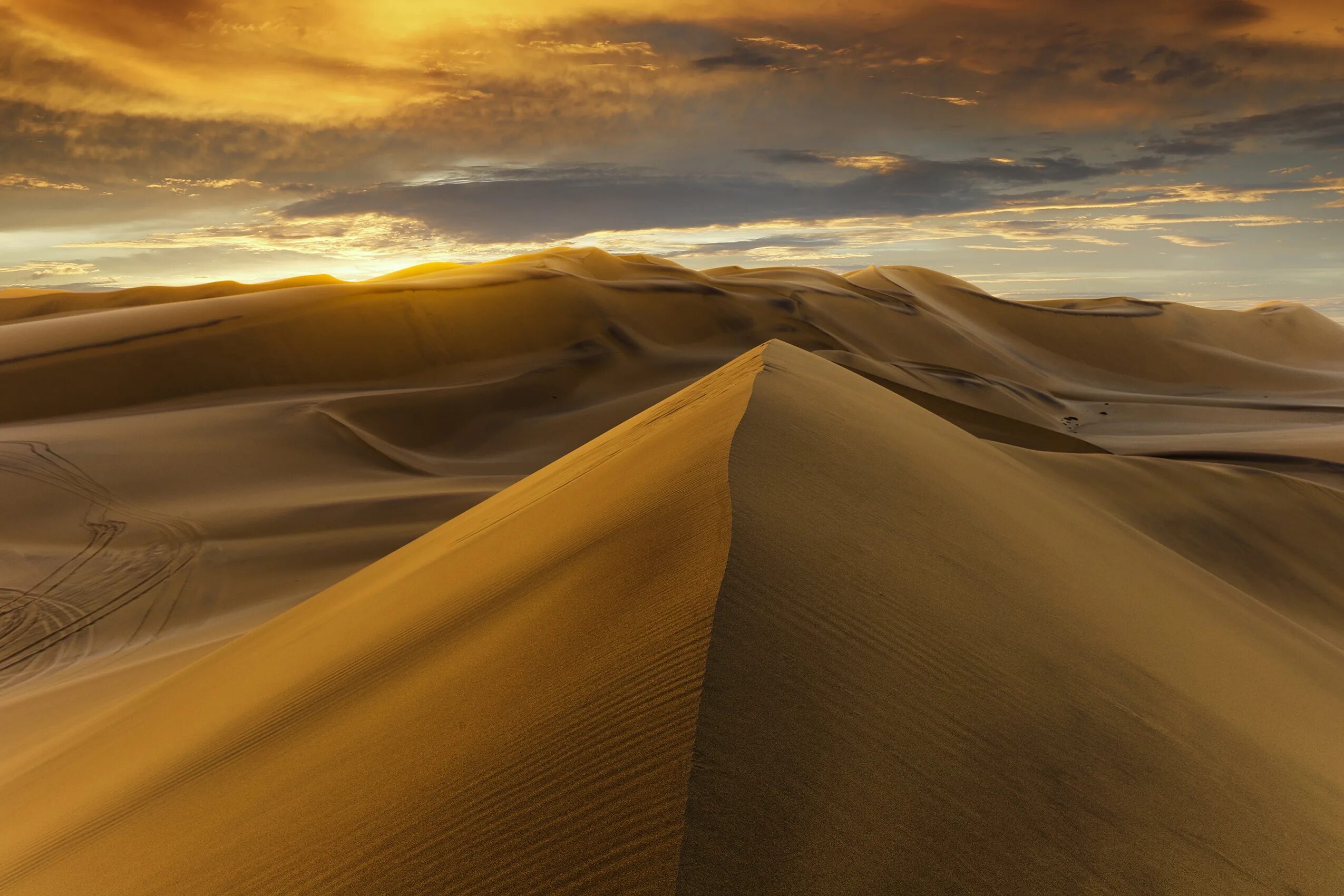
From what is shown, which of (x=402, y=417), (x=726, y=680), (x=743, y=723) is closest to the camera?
(x=743, y=723)

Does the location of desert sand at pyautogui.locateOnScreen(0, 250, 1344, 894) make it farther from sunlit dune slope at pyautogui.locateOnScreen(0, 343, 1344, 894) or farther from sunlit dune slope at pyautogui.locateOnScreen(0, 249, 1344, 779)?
sunlit dune slope at pyautogui.locateOnScreen(0, 249, 1344, 779)

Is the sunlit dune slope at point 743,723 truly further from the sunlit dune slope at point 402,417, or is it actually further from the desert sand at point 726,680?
the sunlit dune slope at point 402,417

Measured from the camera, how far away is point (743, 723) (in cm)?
229

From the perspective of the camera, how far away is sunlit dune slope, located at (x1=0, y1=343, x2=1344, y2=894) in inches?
85.9

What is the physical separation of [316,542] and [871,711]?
9.97m

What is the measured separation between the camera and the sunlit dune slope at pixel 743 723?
2182 mm

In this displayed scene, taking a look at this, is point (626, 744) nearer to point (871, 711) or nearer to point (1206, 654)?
point (871, 711)

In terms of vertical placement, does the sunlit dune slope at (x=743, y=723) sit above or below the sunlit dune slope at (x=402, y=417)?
above

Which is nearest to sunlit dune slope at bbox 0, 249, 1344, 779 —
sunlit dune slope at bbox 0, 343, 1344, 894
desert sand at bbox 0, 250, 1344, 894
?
desert sand at bbox 0, 250, 1344, 894

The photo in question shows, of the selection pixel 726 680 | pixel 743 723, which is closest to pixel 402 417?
pixel 726 680

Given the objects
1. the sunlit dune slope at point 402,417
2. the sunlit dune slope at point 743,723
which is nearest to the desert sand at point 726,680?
the sunlit dune slope at point 743,723

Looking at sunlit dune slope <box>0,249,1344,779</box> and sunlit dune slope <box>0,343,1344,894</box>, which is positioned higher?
sunlit dune slope <box>0,343,1344,894</box>

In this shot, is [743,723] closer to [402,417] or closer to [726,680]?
[726,680]

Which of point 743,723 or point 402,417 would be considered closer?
point 743,723
